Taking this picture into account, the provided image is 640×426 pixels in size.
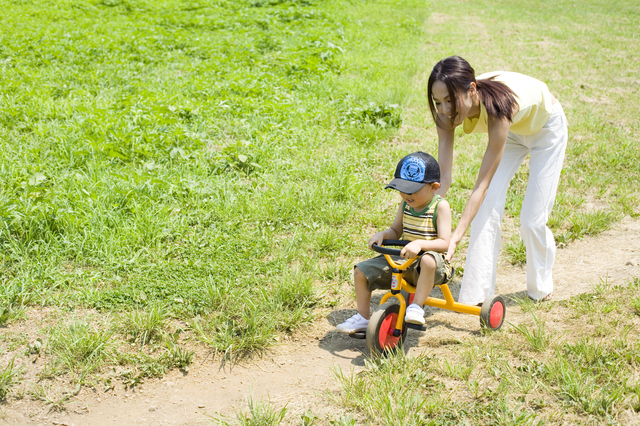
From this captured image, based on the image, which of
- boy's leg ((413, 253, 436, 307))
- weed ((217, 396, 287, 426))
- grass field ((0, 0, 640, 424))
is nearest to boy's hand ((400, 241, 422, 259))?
boy's leg ((413, 253, 436, 307))

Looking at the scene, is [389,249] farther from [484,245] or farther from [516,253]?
[516,253]

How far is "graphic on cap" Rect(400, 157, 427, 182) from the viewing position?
3.53 meters

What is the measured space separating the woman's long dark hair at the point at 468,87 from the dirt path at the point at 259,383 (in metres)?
1.49

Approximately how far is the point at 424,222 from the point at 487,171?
52cm

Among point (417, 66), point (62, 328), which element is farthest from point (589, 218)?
point (417, 66)

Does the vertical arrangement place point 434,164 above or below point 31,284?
above

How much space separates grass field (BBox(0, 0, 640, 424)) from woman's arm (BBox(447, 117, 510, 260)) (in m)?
0.77

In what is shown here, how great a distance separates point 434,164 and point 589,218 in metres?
2.73

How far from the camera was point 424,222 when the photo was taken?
3.66 metres

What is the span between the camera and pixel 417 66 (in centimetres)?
1165

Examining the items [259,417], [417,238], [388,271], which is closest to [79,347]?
[259,417]

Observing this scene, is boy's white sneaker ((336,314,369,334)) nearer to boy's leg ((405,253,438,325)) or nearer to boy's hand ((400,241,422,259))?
boy's leg ((405,253,438,325))

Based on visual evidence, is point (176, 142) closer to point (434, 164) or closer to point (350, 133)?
point (350, 133)

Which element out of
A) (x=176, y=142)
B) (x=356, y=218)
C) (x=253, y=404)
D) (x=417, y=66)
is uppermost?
(x=417, y=66)
